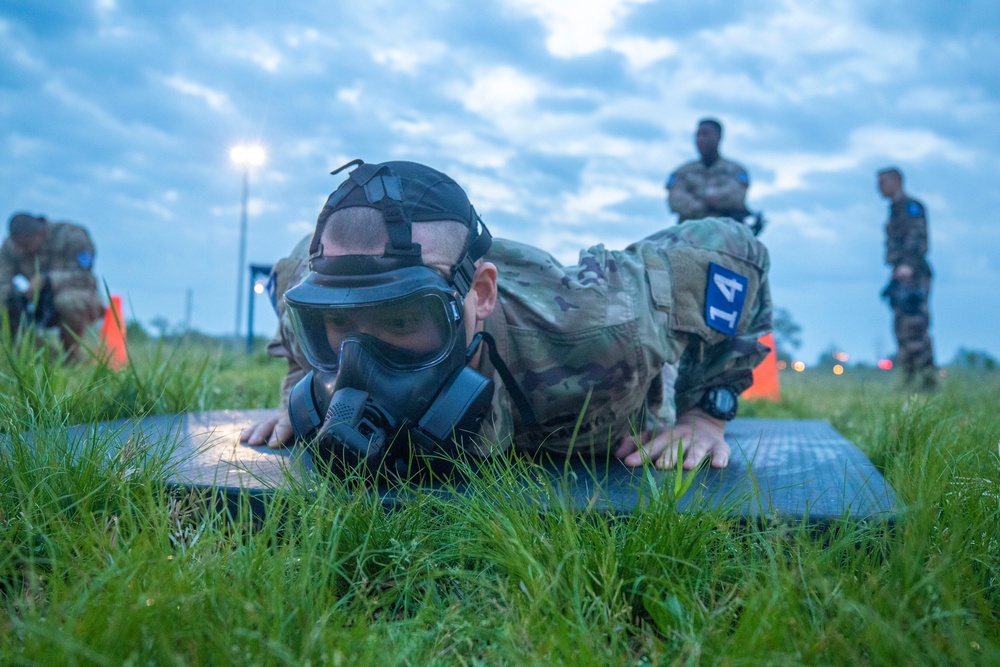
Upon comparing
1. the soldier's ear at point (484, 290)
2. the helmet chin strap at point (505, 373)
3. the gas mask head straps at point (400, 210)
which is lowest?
the helmet chin strap at point (505, 373)

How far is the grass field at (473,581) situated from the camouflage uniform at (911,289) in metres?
7.61

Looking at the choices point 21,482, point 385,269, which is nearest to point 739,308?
point 385,269

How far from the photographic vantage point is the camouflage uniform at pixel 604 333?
2.36 m

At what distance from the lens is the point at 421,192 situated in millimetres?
2105

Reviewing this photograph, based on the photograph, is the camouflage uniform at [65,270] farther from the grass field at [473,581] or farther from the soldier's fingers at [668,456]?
the soldier's fingers at [668,456]

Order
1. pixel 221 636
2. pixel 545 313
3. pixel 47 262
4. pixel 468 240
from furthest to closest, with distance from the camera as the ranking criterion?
pixel 47 262 → pixel 545 313 → pixel 468 240 → pixel 221 636

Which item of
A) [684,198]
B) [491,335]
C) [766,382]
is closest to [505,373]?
[491,335]

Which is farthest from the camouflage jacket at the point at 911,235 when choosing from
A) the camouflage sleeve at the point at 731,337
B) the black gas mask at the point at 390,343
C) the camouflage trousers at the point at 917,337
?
the black gas mask at the point at 390,343

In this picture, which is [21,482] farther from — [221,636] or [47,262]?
[47,262]

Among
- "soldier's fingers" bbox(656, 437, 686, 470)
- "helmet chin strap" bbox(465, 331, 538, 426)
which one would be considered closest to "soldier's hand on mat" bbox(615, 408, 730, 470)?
"soldier's fingers" bbox(656, 437, 686, 470)

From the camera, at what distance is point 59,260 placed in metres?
7.89

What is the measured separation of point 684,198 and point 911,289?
309 centimetres

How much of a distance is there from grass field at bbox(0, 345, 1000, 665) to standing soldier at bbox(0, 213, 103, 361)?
6480 mm

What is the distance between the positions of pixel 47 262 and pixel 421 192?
730 centimetres
